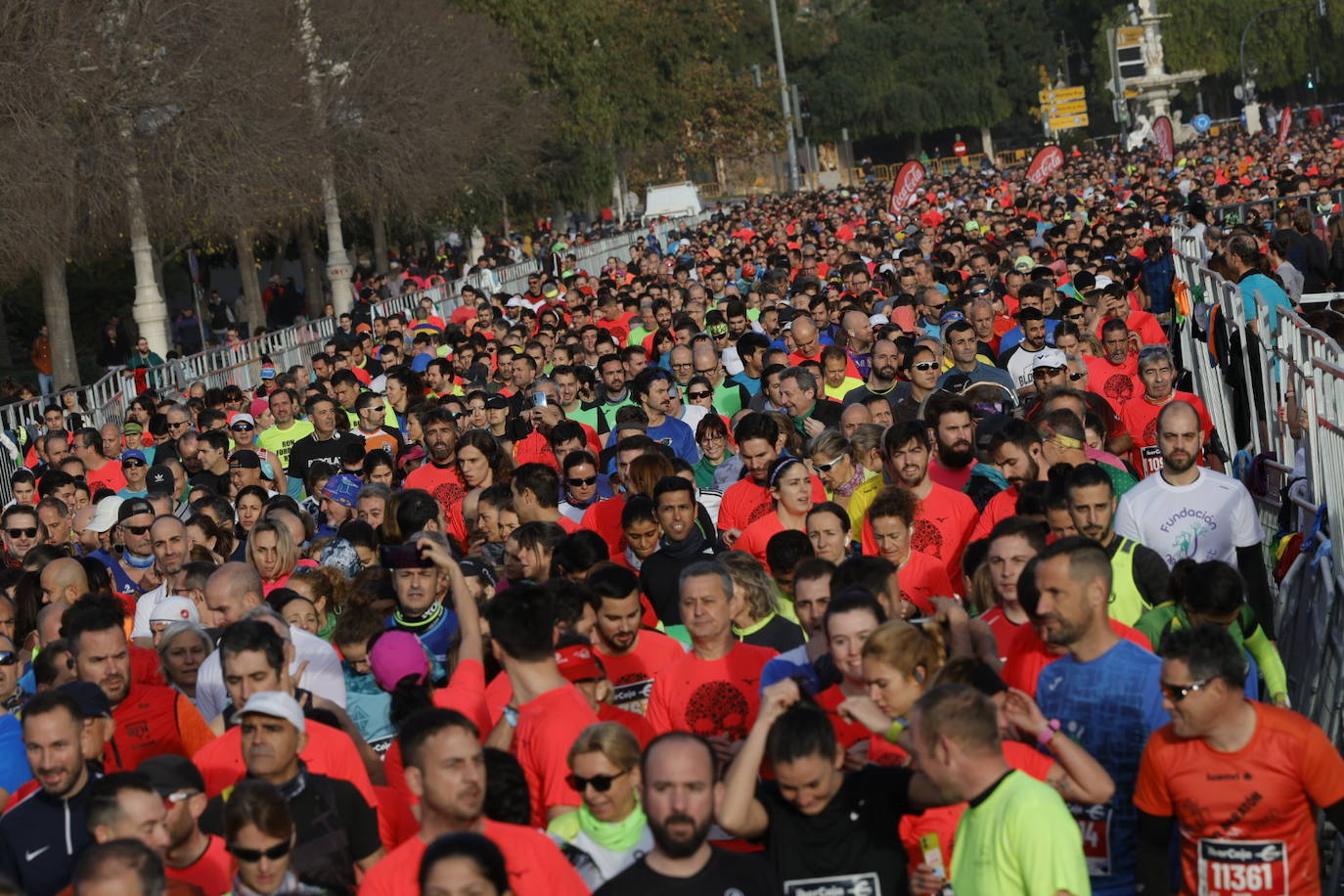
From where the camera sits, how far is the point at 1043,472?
9.19 metres

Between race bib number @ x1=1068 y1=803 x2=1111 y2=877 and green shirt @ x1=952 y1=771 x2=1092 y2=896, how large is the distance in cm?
83

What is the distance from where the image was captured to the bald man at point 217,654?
7.50 meters

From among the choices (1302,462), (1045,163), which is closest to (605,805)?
(1302,462)

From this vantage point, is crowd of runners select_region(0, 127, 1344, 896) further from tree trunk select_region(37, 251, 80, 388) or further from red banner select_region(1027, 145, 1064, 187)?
red banner select_region(1027, 145, 1064, 187)

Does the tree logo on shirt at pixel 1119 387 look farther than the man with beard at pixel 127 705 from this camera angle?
Yes

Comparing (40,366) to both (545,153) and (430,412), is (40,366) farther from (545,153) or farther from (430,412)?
(545,153)

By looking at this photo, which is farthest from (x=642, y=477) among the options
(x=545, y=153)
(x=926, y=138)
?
(x=926, y=138)

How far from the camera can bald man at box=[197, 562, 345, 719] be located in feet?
24.6

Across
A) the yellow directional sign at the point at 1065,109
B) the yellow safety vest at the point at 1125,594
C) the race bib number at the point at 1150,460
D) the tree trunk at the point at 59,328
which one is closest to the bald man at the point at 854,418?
the race bib number at the point at 1150,460

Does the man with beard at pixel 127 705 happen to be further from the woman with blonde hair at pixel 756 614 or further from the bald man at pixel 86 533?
the bald man at pixel 86 533

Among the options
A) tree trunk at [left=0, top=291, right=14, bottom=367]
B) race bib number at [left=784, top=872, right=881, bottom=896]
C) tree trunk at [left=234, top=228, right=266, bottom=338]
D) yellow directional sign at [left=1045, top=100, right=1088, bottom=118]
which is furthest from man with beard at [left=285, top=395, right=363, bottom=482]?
yellow directional sign at [left=1045, top=100, right=1088, bottom=118]

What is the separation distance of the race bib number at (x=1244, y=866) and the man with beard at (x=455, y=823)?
5.80 feet

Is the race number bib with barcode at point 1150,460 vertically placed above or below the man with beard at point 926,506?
below

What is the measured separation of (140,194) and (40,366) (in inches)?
235
